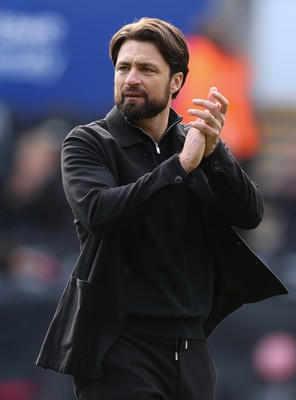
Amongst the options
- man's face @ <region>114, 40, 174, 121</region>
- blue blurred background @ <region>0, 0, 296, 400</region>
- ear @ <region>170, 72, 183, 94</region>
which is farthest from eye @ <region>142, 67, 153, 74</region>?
blue blurred background @ <region>0, 0, 296, 400</region>

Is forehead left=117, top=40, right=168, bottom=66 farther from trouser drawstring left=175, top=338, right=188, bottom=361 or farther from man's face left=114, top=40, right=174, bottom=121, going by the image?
trouser drawstring left=175, top=338, right=188, bottom=361

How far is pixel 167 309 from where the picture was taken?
10.5ft

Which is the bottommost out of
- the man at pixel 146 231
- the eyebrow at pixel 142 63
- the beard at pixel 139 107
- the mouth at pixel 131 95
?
the man at pixel 146 231

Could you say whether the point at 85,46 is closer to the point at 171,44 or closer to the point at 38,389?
the point at 38,389

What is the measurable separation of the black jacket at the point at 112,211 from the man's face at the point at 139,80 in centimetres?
8

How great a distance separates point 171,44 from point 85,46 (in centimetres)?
484

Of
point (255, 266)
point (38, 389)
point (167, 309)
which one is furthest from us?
point (38, 389)

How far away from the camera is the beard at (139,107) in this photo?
3.27m

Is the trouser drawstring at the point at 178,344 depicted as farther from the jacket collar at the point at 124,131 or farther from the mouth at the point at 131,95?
the mouth at the point at 131,95

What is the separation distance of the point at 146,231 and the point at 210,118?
37cm

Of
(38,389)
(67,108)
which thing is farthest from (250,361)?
(67,108)

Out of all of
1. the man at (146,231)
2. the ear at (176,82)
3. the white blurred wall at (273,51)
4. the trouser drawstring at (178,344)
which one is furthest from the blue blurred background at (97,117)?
the trouser drawstring at (178,344)

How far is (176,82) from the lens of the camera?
11.2 ft

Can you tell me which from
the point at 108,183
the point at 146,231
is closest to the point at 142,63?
the point at 108,183
